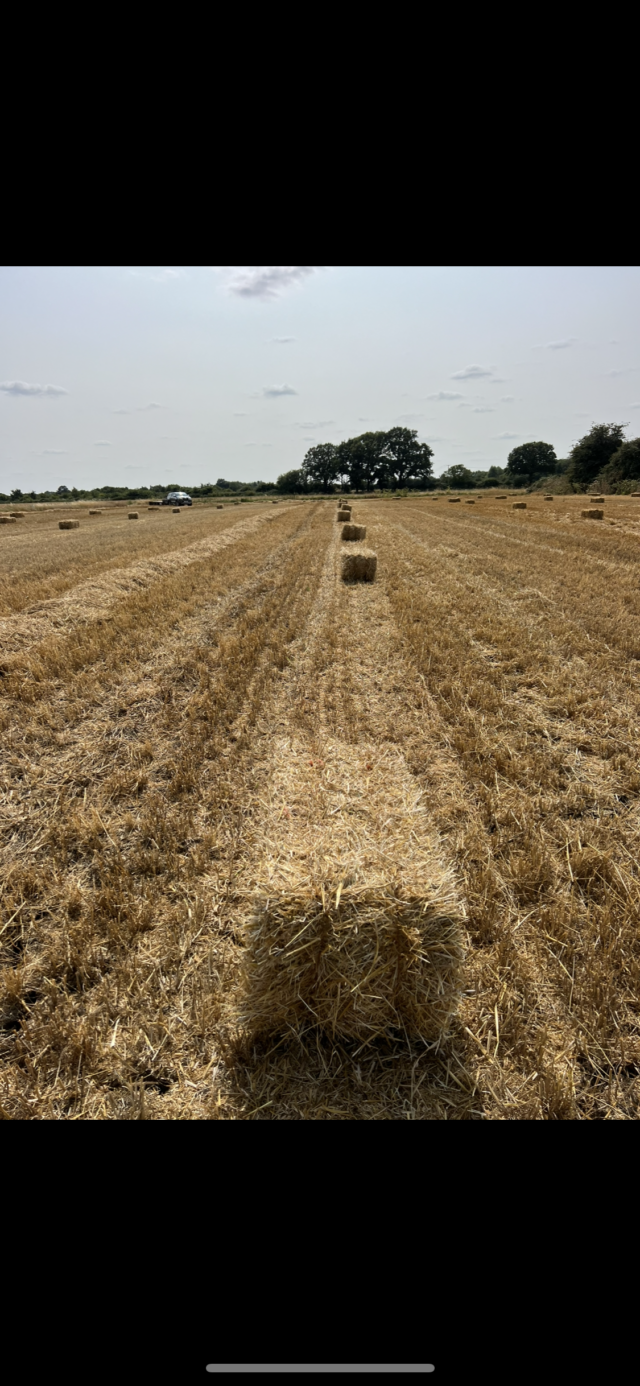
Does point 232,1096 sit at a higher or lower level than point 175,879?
lower

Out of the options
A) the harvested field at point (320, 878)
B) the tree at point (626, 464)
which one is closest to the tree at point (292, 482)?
the tree at point (626, 464)

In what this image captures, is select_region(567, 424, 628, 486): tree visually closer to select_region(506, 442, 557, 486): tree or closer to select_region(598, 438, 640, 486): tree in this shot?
select_region(598, 438, 640, 486): tree

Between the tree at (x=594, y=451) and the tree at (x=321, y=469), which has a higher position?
the tree at (x=321, y=469)

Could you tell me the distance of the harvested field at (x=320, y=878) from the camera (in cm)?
248

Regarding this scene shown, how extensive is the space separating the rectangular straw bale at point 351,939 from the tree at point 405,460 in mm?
104599

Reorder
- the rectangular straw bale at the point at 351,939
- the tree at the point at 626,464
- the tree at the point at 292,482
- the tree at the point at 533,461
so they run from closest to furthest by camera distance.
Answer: the rectangular straw bale at the point at 351,939
the tree at the point at 626,464
the tree at the point at 533,461
the tree at the point at 292,482

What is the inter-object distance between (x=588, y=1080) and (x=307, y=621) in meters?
8.24

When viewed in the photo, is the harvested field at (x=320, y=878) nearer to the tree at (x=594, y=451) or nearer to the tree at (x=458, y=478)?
the tree at (x=594, y=451)

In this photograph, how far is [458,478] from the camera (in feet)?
315

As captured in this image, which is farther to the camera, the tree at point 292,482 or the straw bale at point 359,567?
the tree at point 292,482
